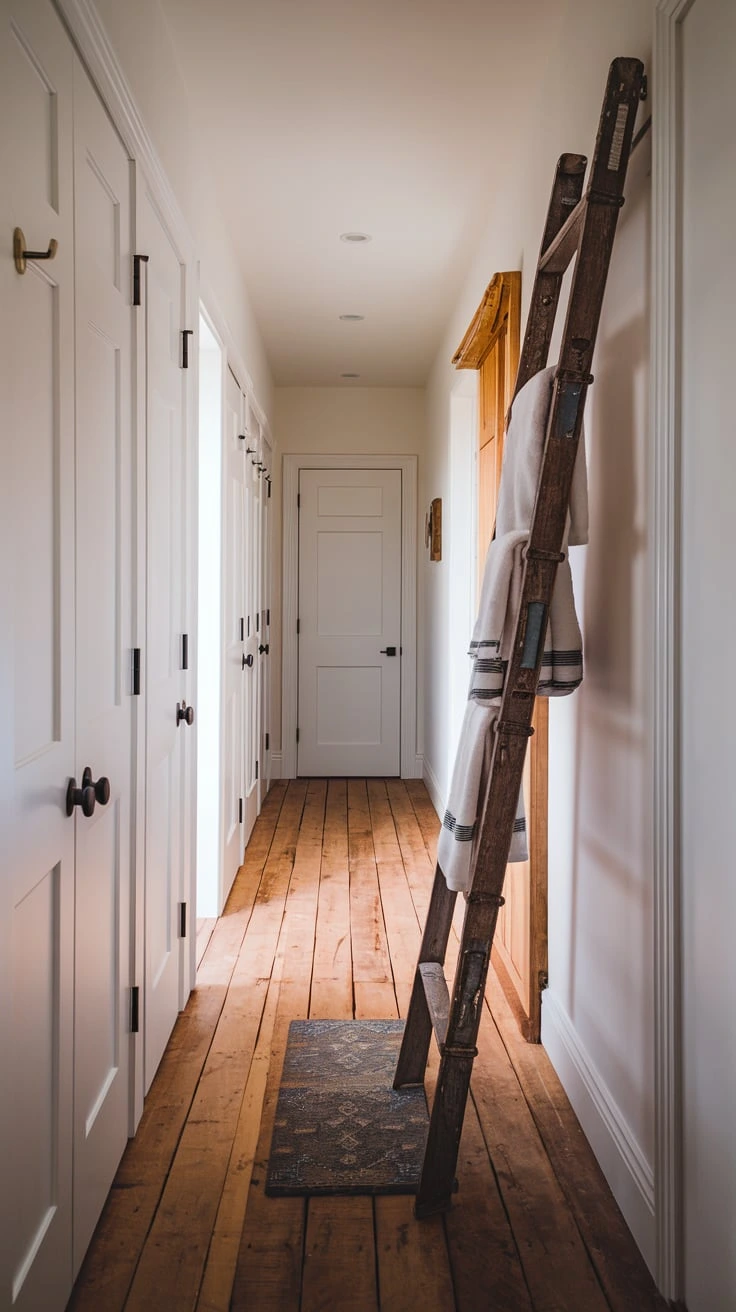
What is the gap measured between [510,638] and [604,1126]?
101 cm

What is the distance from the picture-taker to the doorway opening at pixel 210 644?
3348 millimetres

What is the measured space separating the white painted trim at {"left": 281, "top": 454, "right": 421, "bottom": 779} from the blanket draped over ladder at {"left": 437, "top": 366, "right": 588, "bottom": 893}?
440cm

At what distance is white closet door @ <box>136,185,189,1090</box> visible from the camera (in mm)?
2145

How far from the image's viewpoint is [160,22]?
2.23 m

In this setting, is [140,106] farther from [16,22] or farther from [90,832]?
[90,832]

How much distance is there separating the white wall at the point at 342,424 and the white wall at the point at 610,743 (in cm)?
370

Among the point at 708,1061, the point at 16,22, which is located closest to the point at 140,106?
the point at 16,22

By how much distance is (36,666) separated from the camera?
1.35 meters

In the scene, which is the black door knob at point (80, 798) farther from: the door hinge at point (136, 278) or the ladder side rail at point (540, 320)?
the ladder side rail at point (540, 320)

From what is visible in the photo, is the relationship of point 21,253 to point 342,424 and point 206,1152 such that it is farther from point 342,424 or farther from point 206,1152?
point 342,424

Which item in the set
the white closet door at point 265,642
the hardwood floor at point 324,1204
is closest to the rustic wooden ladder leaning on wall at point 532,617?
the hardwood floor at point 324,1204

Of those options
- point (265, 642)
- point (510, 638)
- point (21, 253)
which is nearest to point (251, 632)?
point (265, 642)

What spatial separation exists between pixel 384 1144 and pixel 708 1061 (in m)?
0.87

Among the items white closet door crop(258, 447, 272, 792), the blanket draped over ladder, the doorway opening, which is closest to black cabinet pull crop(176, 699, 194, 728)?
the doorway opening
